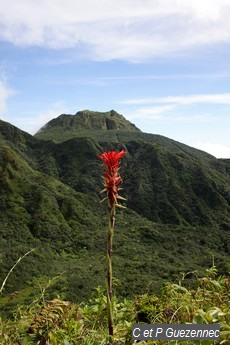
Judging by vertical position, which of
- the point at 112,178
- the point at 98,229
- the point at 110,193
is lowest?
the point at 98,229

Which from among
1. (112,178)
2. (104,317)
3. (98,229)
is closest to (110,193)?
(112,178)

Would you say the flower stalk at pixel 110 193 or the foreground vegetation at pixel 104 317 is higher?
the flower stalk at pixel 110 193

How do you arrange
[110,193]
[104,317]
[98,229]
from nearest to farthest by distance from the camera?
[110,193] < [104,317] < [98,229]

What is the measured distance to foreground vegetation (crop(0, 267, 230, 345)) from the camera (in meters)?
3.31

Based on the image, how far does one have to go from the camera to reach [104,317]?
187 inches

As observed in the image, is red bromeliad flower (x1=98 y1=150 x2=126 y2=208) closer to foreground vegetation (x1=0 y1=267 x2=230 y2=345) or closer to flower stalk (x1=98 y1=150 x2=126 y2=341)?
flower stalk (x1=98 y1=150 x2=126 y2=341)

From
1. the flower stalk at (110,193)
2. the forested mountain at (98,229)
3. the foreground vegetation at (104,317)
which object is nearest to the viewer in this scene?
the flower stalk at (110,193)

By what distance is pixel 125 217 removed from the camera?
168m

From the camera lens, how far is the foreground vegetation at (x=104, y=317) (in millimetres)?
3306

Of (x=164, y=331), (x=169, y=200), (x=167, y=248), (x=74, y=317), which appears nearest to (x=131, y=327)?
(x=164, y=331)

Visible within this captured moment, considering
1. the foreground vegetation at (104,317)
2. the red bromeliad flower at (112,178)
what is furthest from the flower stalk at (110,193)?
the foreground vegetation at (104,317)

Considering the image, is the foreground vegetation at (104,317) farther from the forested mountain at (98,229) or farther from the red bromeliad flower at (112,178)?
the forested mountain at (98,229)

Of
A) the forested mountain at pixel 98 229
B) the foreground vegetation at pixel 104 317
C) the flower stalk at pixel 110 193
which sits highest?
the flower stalk at pixel 110 193

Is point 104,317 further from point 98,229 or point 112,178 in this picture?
point 98,229
